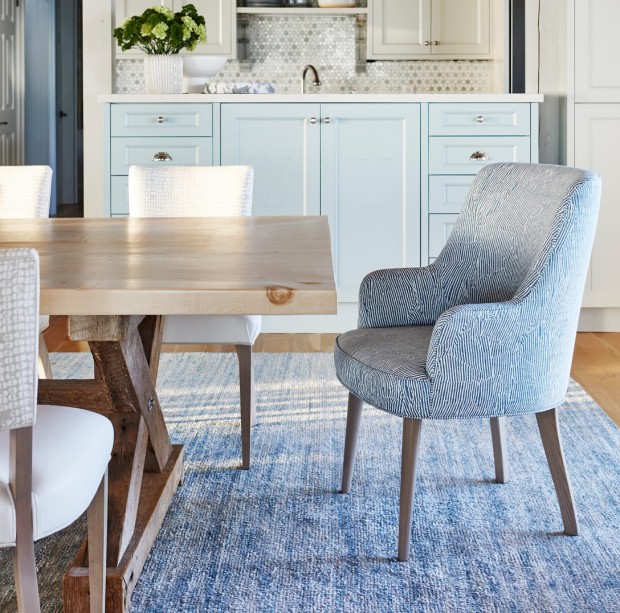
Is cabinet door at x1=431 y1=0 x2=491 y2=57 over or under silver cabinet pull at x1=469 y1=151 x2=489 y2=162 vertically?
over

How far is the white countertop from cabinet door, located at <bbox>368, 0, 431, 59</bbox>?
31.7 inches

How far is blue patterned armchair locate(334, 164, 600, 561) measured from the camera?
1.99 metres

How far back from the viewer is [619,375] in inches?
146

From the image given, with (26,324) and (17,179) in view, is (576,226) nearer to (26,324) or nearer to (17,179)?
(26,324)

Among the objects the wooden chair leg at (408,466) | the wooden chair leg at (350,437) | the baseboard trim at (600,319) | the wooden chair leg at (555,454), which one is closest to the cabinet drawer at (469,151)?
the baseboard trim at (600,319)

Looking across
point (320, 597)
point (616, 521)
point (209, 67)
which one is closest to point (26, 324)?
point (320, 597)

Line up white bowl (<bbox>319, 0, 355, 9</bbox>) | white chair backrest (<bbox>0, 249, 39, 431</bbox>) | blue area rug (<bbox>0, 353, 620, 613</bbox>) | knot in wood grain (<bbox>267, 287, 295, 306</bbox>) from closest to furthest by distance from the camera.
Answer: white chair backrest (<bbox>0, 249, 39, 431</bbox>), knot in wood grain (<bbox>267, 287, 295, 306</bbox>), blue area rug (<bbox>0, 353, 620, 613</bbox>), white bowl (<bbox>319, 0, 355, 9</bbox>)

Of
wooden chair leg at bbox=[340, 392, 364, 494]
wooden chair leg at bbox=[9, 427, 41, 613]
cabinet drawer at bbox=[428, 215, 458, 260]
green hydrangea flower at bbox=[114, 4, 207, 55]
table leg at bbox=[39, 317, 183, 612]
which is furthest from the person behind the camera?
cabinet drawer at bbox=[428, 215, 458, 260]

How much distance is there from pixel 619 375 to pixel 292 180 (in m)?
1.72

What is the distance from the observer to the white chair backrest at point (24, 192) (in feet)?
9.73

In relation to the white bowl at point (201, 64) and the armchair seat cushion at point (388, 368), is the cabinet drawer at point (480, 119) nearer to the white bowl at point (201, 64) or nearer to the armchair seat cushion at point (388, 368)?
the white bowl at point (201, 64)

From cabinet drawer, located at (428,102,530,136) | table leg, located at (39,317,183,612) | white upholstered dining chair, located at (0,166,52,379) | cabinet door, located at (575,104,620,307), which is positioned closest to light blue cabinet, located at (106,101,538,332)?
cabinet drawer, located at (428,102,530,136)

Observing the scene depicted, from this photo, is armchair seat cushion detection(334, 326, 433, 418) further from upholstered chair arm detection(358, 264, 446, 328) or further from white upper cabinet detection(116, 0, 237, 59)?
white upper cabinet detection(116, 0, 237, 59)

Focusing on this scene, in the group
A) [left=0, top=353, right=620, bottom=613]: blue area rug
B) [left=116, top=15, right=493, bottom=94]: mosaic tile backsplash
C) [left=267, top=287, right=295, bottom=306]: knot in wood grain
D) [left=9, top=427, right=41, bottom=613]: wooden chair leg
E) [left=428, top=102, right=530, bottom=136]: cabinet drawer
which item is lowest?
[left=0, top=353, right=620, bottom=613]: blue area rug
